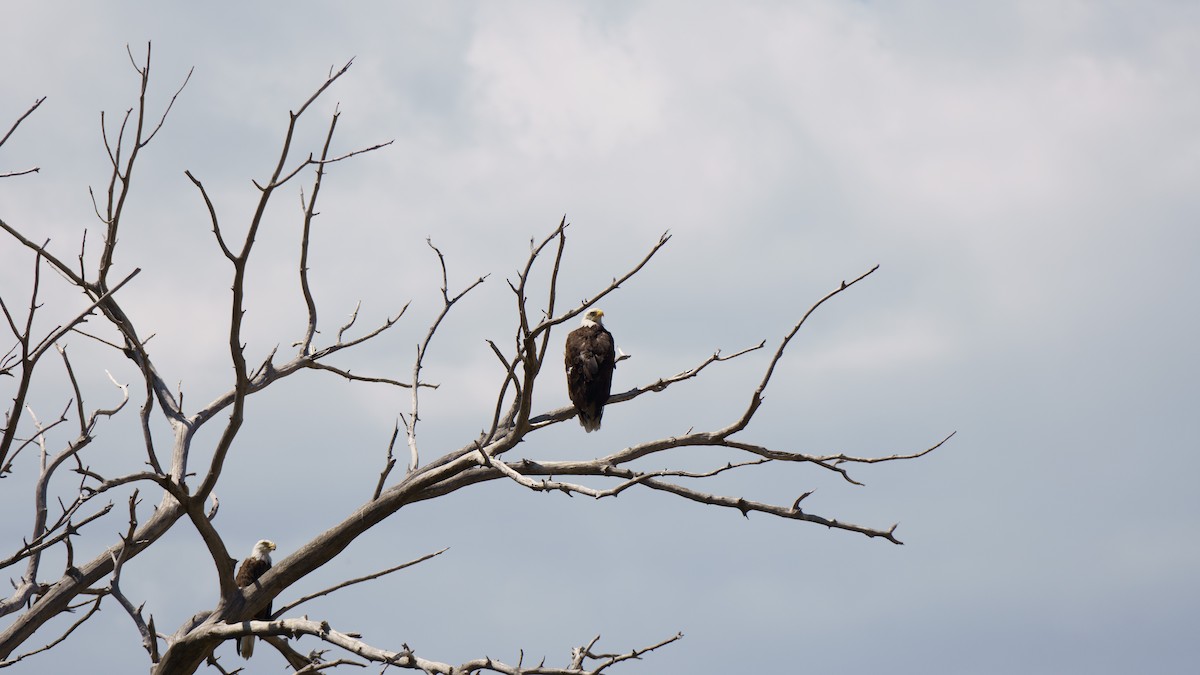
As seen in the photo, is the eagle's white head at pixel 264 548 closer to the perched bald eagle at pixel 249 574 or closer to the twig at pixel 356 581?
the perched bald eagle at pixel 249 574

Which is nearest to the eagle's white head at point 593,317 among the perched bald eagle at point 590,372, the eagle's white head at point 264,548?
the perched bald eagle at point 590,372

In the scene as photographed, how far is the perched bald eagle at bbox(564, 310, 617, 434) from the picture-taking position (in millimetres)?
7383

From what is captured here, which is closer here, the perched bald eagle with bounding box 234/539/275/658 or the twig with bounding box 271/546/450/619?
the twig with bounding box 271/546/450/619

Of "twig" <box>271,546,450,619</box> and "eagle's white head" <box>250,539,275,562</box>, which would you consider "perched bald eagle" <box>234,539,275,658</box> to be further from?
"twig" <box>271,546,450,619</box>

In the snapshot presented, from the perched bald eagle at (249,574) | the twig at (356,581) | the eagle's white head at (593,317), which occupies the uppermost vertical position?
the eagle's white head at (593,317)

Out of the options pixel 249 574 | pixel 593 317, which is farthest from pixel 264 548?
pixel 593 317

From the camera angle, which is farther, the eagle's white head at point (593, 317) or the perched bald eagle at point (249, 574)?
the eagle's white head at point (593, 317)

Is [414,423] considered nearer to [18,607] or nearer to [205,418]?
[205,418]

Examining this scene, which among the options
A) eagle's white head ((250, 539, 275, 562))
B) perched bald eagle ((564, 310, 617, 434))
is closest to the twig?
perched bald eagle ((564, 310, 617, 434))

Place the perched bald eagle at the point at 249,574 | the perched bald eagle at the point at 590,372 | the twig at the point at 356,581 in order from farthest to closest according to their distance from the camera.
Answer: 1. the perched bald eagle at the point at 249,574
2. the perched bald eagle at the point at 590,372
3. the twig at the point at 356,581

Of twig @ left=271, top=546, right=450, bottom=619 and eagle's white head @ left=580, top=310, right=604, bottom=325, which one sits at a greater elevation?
eagle's white head @ left=580, top=310, right=604, bottom=325

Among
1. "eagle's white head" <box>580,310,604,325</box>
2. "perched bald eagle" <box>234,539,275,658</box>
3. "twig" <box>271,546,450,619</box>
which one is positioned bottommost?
"twig" <box>271,546,450,619</box>

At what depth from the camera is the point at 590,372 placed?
298 inches

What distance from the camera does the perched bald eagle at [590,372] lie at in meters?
7.38
